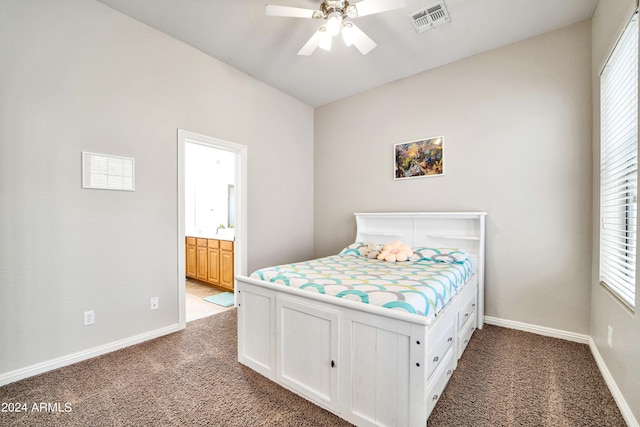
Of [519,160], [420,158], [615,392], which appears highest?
[420,158]

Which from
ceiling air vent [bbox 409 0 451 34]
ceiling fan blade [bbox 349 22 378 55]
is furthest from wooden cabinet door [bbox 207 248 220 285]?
ceiling air vent [bbox 409 0 451 34]

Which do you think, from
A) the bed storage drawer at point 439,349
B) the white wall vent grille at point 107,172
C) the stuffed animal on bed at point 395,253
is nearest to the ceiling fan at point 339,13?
the white wall vent grille at point 107,172

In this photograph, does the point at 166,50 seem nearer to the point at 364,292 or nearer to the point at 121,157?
the point at 121,157

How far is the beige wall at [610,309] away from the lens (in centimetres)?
155

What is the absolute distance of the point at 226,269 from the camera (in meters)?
4.15

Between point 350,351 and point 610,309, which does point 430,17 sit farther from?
point 350,351

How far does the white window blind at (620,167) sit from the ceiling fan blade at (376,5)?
1.33 meters

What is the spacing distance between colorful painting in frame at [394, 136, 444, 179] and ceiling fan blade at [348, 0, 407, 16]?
175 centimetres

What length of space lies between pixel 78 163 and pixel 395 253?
9.68 feet

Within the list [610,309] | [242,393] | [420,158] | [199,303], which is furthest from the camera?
[199,303]

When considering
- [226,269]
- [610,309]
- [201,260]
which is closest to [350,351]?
[610,309]

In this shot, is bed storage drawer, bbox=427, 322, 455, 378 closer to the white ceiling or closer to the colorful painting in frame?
the colorful painting in frame

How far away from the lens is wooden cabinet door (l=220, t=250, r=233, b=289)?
407cm

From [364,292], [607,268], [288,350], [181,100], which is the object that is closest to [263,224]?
[181,100]
